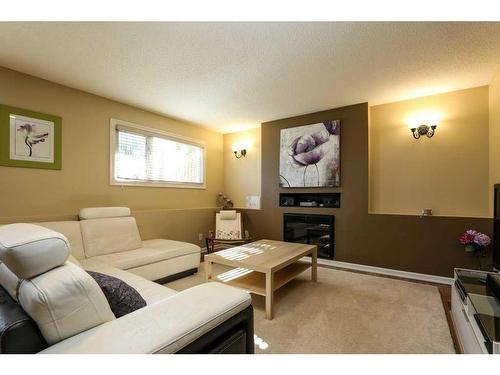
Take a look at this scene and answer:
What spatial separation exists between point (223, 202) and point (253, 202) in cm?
69

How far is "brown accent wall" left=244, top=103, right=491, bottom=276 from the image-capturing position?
2.80 metres

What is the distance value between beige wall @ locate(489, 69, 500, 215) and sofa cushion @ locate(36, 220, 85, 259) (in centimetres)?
453

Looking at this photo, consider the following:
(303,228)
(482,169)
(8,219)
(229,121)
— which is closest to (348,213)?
(303,228)

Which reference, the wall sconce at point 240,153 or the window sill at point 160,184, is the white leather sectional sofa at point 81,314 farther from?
the wall sconce at point 240,153

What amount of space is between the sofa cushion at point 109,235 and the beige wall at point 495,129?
4.23 meters

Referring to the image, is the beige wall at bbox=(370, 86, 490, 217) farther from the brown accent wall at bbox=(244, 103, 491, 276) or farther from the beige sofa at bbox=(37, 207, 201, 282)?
the beige sofa at bbox=(37, 207, 201, 282)

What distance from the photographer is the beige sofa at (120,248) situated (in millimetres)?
2377

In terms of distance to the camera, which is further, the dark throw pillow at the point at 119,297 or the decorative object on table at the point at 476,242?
the decorative object on table at the point at 476,242

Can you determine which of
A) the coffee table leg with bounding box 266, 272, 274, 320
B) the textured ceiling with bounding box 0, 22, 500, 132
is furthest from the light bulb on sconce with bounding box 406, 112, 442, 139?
the coffee table leg with bounding box 266, 272, 274, 320

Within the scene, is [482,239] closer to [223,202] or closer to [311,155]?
[311,155]

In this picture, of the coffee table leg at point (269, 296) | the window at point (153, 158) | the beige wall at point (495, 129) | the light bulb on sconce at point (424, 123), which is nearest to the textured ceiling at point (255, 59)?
the beige wall at point (495, 129)

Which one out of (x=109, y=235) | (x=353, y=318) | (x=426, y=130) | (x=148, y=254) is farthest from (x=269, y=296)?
(x=426, y=130)
